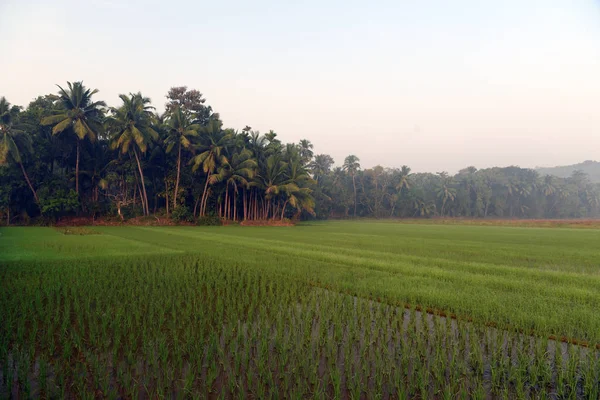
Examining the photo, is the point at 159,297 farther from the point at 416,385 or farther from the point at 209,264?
the point at 416,385

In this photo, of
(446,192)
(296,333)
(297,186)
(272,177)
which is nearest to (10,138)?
(272,177)

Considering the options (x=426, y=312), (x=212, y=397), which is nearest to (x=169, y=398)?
(x=212, y=397)

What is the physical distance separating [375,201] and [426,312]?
58429mm

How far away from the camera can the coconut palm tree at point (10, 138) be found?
23.2 m

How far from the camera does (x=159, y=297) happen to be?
631cm

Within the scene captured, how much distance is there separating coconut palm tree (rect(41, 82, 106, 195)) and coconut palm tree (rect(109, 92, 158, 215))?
1.29 metres

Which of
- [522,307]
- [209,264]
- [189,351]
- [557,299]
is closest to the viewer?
[189,351]

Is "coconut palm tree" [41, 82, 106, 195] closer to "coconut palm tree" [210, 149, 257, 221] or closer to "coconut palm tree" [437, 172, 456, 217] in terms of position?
"coconut palm tree" [210, 149, 257, 221]

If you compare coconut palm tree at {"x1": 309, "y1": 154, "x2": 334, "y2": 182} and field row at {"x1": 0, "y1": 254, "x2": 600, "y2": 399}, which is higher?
coconut palm tree at {"x1": 309, "y1": 154, "x2": 334, "y2": 182}

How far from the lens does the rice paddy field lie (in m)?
3.32

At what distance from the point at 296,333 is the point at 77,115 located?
28.9 meters

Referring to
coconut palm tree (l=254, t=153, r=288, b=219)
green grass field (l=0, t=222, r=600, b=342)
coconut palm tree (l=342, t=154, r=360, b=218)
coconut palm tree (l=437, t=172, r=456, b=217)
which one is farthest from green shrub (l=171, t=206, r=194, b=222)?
coconut palm tree (l=437, t=172, r=456, b=217)

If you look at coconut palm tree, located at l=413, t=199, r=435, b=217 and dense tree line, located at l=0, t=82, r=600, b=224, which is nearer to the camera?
dense tree line, located at l=0, t=82, r=600, b=224

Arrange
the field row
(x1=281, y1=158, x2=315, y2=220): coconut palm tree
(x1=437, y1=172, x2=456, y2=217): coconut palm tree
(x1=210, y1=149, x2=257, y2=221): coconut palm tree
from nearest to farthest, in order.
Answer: the field row < (x1=210, y1=149, x2=257, y2=221): coconut palm tree < (x1=281, y1=158, x2=315, y2=220): coconut palm tree < (x1=437, y1=172, x2=456, y2=217): coconut palm tree
